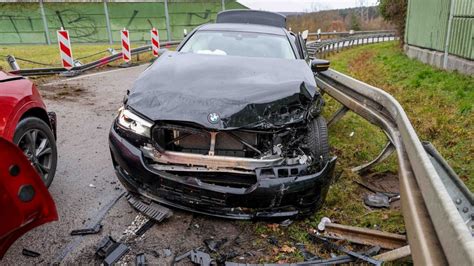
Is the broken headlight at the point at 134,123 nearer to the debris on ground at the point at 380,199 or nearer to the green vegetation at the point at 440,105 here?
the debris on ground at the point at 380,199

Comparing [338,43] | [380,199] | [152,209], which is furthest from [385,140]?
[338,43]

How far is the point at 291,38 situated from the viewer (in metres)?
5.22

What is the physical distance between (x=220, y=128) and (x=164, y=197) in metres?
0.75

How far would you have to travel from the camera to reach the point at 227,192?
295 centimetres

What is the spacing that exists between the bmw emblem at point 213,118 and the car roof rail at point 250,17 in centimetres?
697

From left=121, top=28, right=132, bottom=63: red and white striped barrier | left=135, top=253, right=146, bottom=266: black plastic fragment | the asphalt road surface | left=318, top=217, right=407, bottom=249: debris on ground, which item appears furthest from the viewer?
left=121, top=28, right=132, bottom=63: red and white striped barrier

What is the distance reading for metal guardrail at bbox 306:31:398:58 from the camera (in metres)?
16.9

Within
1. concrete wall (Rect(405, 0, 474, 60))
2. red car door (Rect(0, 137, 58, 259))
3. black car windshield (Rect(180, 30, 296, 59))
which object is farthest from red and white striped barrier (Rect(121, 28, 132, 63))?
red car door (Rect(0, 137, 58, 259))

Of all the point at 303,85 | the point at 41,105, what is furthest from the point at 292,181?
the point at 41,105

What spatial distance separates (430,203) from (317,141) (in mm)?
1465

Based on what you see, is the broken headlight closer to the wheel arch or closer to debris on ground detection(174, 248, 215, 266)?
the wheel arch

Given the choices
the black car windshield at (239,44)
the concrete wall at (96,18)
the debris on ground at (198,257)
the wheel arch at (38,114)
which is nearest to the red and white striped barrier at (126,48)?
the black car windshield at (239,44)

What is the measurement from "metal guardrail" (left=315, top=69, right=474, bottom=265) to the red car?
2.90 m

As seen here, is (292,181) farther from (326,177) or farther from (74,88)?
(74,88)
